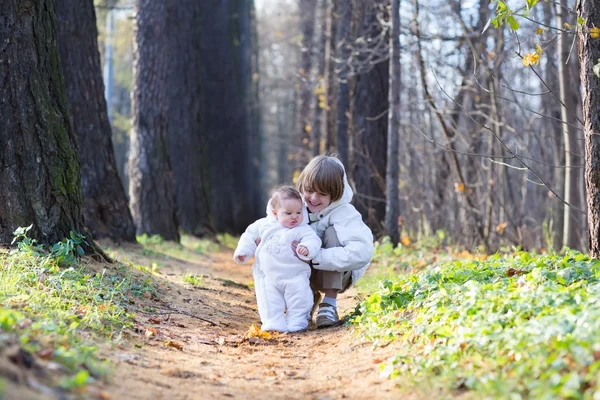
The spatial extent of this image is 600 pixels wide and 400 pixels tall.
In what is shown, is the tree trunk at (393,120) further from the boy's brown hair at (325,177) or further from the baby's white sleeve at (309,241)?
the baby's white sleeve at (309,241)

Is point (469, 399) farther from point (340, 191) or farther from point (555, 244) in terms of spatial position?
point (555, 244)

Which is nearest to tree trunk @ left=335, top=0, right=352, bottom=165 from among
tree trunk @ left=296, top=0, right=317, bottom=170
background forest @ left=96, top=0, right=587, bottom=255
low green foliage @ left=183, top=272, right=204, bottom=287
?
background forest @ left=96, top=0, right=587, bottom=255

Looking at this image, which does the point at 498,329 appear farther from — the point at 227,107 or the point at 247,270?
the point at 227,107

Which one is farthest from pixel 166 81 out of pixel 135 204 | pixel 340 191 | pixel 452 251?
pixel 340 191

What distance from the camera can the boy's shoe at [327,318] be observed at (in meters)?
5.32

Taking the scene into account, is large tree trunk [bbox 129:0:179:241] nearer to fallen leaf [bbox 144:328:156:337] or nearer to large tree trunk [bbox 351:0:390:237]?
large tree trunk [bbox 351:0:390:237]

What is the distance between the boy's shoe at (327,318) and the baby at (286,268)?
103mm

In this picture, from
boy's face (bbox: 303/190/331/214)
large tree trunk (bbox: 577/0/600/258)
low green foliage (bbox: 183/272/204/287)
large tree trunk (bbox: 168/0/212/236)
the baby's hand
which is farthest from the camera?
large tree trunk (bbox: 168/0/212/236)

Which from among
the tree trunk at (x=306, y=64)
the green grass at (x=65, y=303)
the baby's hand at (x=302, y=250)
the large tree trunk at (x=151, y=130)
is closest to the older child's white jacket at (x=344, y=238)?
the baby's hand at (x=302, y=250)

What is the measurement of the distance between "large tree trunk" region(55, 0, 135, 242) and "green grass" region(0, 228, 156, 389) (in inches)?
114

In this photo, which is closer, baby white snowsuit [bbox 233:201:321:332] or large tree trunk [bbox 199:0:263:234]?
baby white snowsuit [bbox 233:201:321:332]

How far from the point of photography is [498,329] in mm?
3398

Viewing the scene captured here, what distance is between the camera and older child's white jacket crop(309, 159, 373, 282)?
5.23m

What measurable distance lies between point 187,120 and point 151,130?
2092 millimetres
